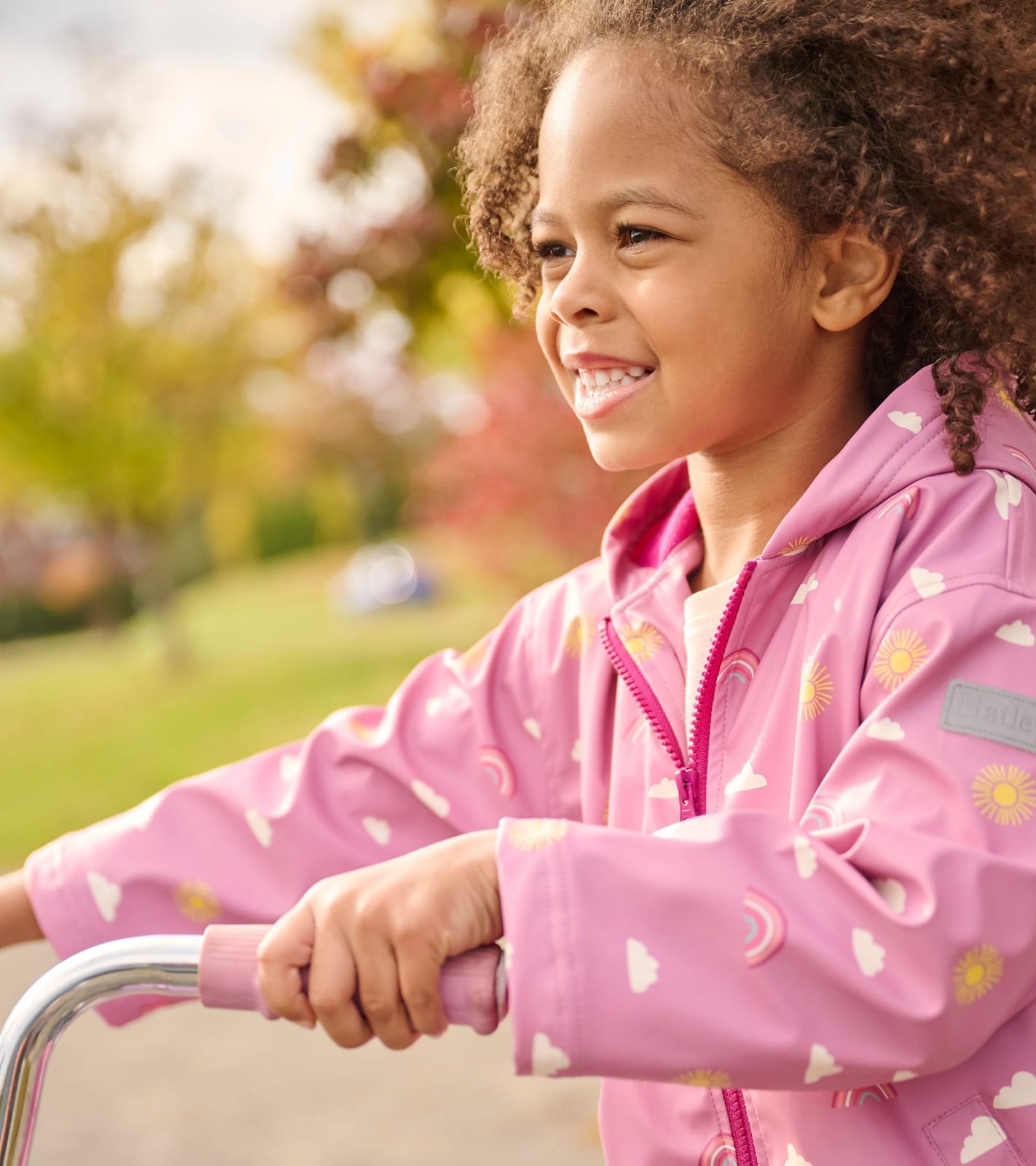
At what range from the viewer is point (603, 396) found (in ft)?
4.99

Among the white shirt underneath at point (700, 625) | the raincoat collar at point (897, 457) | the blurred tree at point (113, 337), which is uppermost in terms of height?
the blurred tree at point (113, 337)

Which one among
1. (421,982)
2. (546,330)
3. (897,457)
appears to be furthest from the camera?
(546,330)

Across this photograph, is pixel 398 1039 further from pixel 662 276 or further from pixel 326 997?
pixel 662 276

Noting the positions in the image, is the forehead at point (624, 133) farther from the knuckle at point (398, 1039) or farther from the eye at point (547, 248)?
the knuckle at point (398, 1039)

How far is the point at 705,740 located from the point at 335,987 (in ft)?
1.80

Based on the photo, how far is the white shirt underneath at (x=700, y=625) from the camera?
1.53m

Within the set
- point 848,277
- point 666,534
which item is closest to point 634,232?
point 848,277

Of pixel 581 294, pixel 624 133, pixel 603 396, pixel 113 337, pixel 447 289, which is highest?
pixel 113 337

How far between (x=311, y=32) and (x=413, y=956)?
A: 14.9ft

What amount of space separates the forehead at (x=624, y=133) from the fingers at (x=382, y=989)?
819 mm

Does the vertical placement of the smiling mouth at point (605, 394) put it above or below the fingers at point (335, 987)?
above

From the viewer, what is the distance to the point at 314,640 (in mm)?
13219

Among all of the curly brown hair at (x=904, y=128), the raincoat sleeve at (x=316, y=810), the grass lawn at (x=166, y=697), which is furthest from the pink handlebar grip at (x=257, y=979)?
the grass lawn at (x=166, y=697)

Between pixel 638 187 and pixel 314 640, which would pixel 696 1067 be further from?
pixel 314 640
